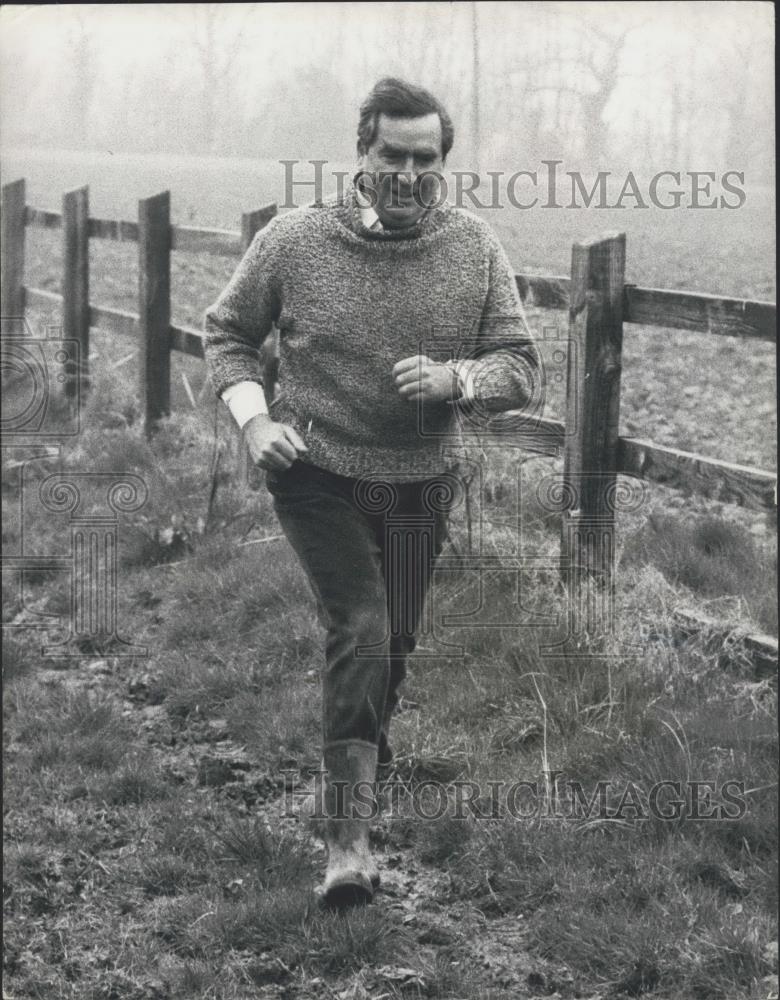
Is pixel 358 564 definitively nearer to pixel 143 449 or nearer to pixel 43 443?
pixel 143 449

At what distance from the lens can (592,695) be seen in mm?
3943

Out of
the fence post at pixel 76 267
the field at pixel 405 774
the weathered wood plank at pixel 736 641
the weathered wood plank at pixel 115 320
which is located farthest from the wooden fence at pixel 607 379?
the fence post at pixel 76 267

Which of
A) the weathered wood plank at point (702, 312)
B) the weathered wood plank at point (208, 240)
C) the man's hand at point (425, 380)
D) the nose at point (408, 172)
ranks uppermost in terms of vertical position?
the weathered wood plank at point (208, 240)

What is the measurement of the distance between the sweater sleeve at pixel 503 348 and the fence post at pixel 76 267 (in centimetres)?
601

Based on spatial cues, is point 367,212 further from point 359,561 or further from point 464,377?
point 359,561

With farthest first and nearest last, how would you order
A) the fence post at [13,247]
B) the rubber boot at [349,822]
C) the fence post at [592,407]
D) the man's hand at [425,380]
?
the fence post at [13,247]
the fence post at [592,407]
the man's hand at [425,380]
the rubber boot at [349,822]

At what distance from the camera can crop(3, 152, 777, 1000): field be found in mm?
2961

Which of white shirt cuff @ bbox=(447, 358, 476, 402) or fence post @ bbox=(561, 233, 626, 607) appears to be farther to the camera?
fence post @ bbox=(561, 233, 626, 607)

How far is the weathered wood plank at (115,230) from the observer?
27.3 ft

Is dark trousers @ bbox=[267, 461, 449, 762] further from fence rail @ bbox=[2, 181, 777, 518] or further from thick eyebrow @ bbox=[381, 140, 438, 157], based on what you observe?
fence rail @ bbox=[2, 181, 777, 518]

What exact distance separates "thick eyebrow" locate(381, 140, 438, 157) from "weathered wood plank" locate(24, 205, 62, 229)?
7.16 meters

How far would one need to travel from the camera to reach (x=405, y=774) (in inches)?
154

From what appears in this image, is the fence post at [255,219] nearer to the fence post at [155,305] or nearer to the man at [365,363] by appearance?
the fence post at [155,305]

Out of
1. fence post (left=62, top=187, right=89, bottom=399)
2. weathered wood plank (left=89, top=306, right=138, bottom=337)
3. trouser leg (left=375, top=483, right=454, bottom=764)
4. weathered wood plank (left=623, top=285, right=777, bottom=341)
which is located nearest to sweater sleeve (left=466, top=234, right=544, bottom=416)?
trouser leg (left=375, top=483, right=454, bottom=764)
